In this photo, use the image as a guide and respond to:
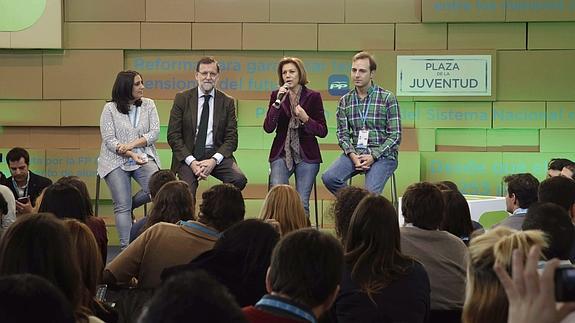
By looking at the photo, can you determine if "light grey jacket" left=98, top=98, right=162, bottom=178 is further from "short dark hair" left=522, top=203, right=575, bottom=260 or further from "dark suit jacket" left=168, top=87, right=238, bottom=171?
"short dark hair" left=522, top=203, right=575, bottom=260

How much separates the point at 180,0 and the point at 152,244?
430cm

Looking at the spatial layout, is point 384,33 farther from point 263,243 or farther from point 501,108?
point 263,243

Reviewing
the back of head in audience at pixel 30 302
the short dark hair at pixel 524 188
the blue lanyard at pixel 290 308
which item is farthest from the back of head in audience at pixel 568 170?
the back of head in audience at pixel 30 302

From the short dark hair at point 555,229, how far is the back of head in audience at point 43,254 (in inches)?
59.3

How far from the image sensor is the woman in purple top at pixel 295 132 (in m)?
5.78

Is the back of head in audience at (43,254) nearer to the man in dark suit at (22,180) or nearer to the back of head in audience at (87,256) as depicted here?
the back of head in audience at (87,256)

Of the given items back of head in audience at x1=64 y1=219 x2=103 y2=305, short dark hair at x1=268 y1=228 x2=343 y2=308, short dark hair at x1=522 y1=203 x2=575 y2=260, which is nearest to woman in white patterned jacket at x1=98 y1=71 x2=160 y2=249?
back of head in audience at x1=64 y1=219 x2=103 y2=305

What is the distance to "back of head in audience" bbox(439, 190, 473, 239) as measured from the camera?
395cm

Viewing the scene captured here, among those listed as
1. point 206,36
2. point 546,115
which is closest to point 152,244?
point 206,36

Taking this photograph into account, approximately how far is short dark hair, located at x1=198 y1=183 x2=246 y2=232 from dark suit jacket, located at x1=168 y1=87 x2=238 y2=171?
228 cm

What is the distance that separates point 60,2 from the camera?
24.0ft

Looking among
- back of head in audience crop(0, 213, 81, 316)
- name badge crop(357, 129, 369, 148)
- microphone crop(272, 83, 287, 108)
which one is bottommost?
back of head in audience crop(0, 213, 81, 316)

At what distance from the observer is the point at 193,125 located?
593 centimetres

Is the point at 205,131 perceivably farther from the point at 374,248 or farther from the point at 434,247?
the point at 374,248
